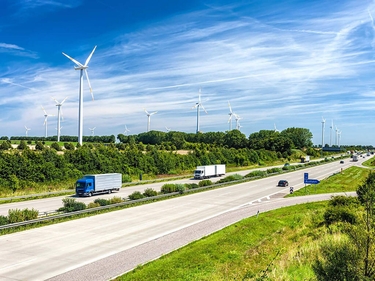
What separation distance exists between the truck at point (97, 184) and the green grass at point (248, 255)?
23556 mm

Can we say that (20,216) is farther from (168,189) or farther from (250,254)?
(168,189)

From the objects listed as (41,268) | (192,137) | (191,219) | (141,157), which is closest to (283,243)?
(191,219)

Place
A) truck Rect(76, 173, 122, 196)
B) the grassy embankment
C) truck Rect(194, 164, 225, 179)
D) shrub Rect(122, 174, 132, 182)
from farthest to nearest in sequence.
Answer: truck Rect(194, 164, 225, 179) → shrub Rect(122, 174, 132, 182) → truck Rect(76, 173, 122, 196) → the grassy embankment

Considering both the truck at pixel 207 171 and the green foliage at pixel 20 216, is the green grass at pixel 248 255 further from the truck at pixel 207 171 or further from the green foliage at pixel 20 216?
the truck at pixel 207 171

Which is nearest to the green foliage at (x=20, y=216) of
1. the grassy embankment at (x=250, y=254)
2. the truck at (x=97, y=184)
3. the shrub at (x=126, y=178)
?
the grassy embankment at (x=250, y=254)

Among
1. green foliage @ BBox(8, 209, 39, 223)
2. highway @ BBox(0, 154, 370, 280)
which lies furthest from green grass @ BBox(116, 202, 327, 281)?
→ green foliage @ BBox(8, 209, 39, 223)

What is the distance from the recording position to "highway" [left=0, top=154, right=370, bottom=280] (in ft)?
56.2

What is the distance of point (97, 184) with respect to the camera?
45.0 meters

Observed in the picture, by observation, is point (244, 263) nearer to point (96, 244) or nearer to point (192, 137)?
point (96, 244)

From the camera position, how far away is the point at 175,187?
4584 centimetres

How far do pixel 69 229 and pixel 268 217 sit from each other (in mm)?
16577

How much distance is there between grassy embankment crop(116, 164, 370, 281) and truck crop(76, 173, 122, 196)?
2347 cm

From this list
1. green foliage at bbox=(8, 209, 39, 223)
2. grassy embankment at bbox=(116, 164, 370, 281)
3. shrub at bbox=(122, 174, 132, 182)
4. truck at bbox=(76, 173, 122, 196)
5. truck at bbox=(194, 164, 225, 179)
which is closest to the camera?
grassy embankment at bbox=(116, 164, 370, 281)

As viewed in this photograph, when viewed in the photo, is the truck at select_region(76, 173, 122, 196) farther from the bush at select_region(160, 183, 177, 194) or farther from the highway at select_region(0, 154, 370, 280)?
the highway at select_region(0, 154, 370, 280)
